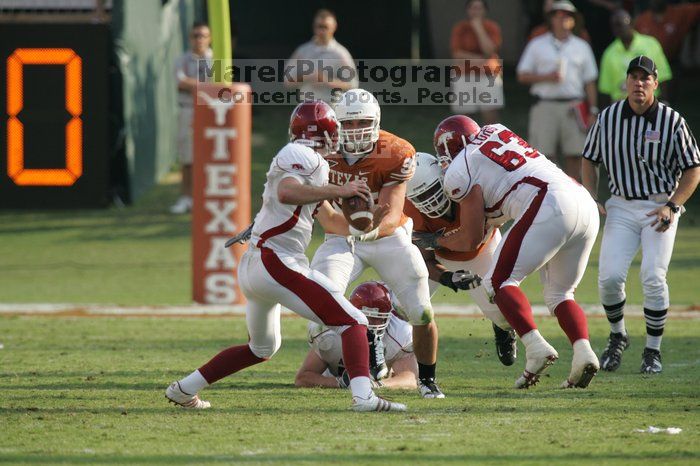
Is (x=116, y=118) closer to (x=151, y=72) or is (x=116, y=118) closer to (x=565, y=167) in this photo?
(x=151, y=72)

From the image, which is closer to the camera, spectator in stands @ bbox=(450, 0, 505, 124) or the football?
the football

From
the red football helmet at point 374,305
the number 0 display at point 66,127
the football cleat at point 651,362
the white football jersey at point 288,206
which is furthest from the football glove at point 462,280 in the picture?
the number 0 display at point 66,127

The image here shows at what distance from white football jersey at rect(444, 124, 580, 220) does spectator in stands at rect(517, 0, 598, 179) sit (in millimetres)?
6762

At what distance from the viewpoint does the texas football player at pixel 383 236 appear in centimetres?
657

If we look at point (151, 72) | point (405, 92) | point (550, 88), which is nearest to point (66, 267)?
point (151, 72)

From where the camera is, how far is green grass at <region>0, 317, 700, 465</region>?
5055 millimetres

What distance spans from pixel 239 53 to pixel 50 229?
5454 millimetres

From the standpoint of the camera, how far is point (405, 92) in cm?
1944

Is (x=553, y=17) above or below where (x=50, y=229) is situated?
above

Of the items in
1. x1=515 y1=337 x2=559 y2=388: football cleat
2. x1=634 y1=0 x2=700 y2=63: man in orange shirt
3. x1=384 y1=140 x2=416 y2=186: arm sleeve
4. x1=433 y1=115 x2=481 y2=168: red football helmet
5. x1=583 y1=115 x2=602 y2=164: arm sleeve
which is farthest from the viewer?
x1=634 y1=0 x2=700 y2=63: man in orange shirt

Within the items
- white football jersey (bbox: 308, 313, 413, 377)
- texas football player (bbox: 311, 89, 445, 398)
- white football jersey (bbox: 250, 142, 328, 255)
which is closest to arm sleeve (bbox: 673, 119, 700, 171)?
texas football player (bbox: 311, 89, 445, 398)

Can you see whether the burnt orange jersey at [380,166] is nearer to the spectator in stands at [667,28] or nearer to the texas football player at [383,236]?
the texas football player at [383,236]

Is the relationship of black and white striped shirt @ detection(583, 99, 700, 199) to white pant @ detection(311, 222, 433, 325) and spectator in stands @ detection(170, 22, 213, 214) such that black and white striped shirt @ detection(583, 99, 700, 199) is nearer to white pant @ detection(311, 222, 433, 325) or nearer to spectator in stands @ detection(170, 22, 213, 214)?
white pant @ detection(311, 222, 433, 325)

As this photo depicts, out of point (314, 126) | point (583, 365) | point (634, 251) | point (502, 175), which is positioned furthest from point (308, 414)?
point (634, 251)
